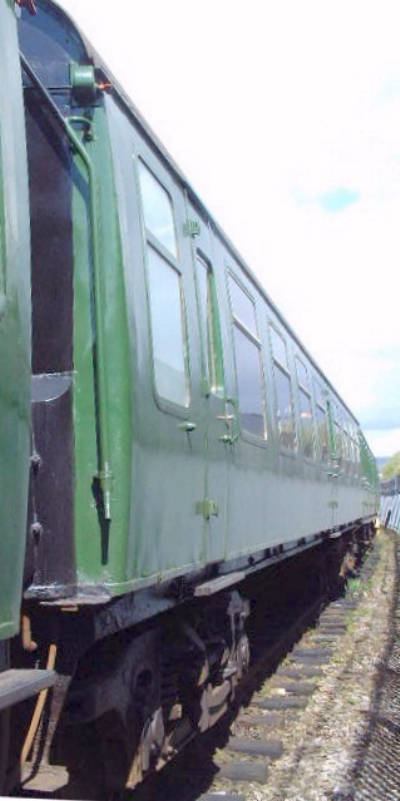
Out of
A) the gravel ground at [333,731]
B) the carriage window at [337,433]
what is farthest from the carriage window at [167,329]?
the carriage window at [337,433]

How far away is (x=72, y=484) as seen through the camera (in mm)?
3436

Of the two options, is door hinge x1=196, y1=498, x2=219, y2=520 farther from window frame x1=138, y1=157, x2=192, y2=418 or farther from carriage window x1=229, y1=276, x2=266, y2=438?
carriage window x1=229, y1=276, x2=266, y2=438

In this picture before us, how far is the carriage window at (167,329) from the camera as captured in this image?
412cm

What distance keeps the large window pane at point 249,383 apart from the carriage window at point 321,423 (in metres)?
4.02

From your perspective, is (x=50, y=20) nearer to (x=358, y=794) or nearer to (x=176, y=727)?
(x=176, y=727)

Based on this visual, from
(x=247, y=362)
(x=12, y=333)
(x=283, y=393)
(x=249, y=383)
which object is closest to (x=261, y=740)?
(x=249, y=383)

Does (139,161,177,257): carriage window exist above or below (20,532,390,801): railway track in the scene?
above

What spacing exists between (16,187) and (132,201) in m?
1.11

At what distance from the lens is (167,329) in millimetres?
4344

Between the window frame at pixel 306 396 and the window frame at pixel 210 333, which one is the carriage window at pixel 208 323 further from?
the window frame at pixel 306 396

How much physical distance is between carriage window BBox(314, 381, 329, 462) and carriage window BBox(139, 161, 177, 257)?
6.43 m

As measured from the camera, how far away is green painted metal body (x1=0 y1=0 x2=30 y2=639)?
104 inches

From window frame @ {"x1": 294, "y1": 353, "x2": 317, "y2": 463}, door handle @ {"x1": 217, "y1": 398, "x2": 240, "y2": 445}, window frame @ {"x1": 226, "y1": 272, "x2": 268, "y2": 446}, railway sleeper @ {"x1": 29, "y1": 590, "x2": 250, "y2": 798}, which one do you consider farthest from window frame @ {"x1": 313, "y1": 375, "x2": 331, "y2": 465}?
railway sleeper @ {"x1": 29, "y1": 590, "x2": 250, "y2": 798}

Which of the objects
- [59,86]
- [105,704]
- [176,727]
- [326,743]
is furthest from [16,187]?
[326,743]
